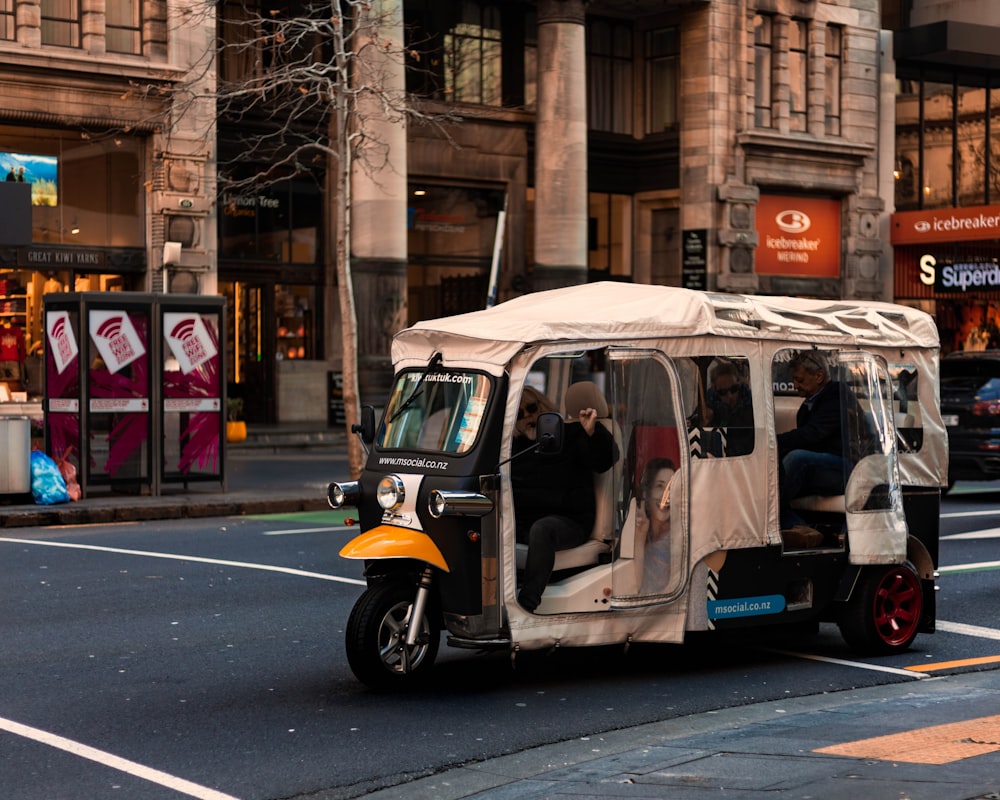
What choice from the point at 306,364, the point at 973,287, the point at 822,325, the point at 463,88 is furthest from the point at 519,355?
the point at 973,287

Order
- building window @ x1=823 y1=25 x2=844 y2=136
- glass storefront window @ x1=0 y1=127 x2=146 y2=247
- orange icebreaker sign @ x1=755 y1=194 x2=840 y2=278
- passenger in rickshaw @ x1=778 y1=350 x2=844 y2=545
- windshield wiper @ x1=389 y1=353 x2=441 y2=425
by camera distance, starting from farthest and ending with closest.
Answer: building window @ x1=823 y1=25 x2=844 y2=136 < orange icebreaker sign @ x1=755 y1=194 x2=840 y2=278 < glass storefront window @ x1=0 y1=127 x2=146 y2=247 < passenger in rickshaw @ x1=778 y1=350 x2=844 y2=545 < windshield wiper @ x1=389 y1=353 x2=441 y2=425

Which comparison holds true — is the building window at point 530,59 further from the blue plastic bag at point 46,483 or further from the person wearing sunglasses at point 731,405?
the person wearing sunglasses at point 731,405

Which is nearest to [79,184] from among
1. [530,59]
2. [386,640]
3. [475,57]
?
[475,57]

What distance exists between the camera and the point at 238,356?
99.0 feet

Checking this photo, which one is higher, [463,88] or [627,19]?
Result: [627,19]

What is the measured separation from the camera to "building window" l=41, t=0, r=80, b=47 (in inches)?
998

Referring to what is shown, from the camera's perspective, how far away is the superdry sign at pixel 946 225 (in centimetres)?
3547

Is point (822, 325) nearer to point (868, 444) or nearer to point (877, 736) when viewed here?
point (868, 444)

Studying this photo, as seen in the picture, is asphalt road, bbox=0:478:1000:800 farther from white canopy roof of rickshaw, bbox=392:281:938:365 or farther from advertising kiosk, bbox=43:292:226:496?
advertising kiosk, bbox=43:292:226:496

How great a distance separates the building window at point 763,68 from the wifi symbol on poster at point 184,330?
19728 mm

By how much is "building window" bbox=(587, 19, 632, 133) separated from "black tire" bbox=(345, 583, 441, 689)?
28.1 meters

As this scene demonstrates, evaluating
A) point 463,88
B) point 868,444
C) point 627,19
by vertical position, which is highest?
point 627,19

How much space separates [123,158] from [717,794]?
2253 cm

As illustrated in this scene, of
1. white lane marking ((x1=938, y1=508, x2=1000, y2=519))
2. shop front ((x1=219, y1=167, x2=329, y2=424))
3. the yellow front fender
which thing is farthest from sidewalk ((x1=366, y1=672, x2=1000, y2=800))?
shop front ((x1=219, y1=167, x2=329, y2=424))
